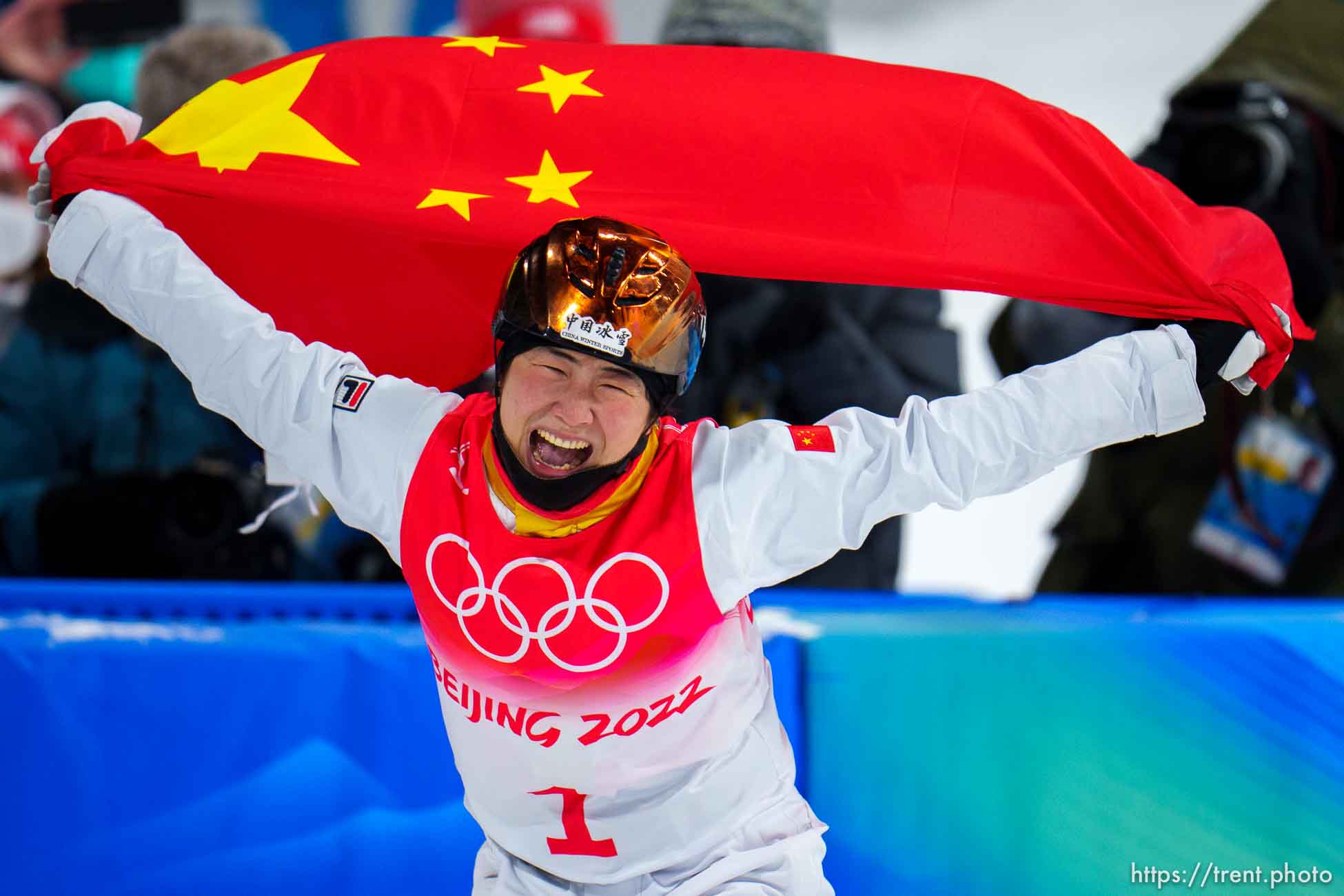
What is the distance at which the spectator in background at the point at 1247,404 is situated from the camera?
11.8 ft

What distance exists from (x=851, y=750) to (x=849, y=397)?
86 centimetres

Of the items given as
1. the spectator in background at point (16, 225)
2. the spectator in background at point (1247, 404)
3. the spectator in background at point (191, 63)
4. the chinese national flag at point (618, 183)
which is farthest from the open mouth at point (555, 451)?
the spectator in background at point (16, 225)

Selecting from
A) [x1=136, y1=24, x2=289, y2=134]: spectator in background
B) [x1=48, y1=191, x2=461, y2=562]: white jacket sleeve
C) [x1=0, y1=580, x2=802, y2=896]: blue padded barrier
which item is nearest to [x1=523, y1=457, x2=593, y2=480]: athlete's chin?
[x1=48, y1=191, x2=461, y2=562]: white jacket sleeve

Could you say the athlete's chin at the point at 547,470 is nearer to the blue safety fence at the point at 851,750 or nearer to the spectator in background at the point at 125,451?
the blue safety fence at the point at 851,750

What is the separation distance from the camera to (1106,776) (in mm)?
3053

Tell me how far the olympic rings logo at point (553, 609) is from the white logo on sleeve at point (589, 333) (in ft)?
1.07

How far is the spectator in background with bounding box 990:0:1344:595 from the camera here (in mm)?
3607

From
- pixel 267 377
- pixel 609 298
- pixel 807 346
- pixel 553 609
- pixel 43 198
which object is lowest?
pixel 807 346

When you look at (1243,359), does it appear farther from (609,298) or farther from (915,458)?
(609,298)

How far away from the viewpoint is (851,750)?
3.11m

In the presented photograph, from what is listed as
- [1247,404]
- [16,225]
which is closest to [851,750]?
[1247,404]

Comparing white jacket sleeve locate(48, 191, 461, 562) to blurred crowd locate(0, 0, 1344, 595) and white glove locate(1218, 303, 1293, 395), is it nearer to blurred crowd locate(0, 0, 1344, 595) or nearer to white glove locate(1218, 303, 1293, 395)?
blurred crowd locate(0, 0, 1344, 595)

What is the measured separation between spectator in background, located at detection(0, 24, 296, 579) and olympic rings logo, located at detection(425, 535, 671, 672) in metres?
1.37

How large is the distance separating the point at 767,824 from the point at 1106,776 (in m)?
0.96
